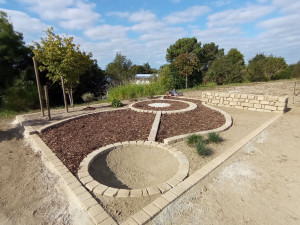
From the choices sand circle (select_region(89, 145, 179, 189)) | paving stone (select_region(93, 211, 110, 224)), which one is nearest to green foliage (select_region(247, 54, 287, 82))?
sand circle (select_region(89, 145, 179, 189))

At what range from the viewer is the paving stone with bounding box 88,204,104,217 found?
6.42 ft

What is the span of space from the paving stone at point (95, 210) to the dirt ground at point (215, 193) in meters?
0.08

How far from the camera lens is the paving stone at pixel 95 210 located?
1956 mm

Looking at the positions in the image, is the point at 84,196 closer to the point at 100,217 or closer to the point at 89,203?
the point at 89,203

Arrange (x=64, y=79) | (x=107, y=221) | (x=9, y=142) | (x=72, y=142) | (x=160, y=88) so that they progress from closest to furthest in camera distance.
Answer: (x=107, y=221)
(x=72, y=142)
(x=9, y=142)
(x=64, y=79)
(x=160, y=88)

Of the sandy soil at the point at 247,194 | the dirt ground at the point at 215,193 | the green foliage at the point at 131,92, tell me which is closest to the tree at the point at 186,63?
the green foliage at the point at 131,92

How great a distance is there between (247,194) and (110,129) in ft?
11.0

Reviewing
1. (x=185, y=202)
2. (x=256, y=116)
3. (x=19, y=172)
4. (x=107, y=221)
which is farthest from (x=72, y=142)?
(x=256, y=116)

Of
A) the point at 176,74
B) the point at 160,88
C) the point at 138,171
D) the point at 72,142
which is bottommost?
the point at 138,171

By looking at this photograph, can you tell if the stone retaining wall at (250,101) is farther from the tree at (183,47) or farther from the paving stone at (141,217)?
the tree at (183,47)

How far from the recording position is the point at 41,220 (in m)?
2.00

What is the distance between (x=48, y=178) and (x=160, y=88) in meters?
9.79

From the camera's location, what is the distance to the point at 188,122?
5.23m

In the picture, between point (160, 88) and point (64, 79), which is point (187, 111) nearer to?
point (64, 79)
